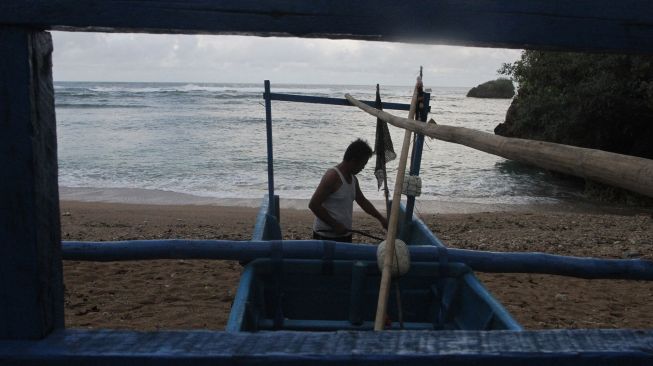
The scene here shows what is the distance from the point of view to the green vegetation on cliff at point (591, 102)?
15.2 meters

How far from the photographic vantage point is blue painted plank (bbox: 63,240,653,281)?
2975 millimetres

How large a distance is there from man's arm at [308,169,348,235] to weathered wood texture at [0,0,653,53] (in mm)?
4039

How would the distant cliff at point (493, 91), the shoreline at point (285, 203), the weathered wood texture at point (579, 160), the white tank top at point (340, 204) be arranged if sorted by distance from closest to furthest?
the weathered wood texture at point (579, 160) < the white tank top at point (340, 204) < the shoreline at point (285, 203) < the distant cliff at point (493, 91)

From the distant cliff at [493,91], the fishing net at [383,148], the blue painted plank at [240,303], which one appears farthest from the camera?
the distant cliff at [493,91]

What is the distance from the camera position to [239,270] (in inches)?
277

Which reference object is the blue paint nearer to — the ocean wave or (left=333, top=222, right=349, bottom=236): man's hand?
(left=333, top=222, right=349, bottom=236): man's hand

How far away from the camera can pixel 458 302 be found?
371 centimetres

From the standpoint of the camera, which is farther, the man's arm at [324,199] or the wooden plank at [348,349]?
the man's arm at [324,199]

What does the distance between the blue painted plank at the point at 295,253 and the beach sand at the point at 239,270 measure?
2.07 metres

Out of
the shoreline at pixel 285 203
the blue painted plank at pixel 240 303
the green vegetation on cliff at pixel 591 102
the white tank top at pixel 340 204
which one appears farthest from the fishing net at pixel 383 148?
the green vegetation on cliff at pixel 591 102

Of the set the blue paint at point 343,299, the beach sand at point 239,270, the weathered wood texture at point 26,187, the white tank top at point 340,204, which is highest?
the weathered wood texture at point 26,187

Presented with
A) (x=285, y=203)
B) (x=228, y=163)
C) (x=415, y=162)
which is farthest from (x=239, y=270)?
(x=228, y=163)

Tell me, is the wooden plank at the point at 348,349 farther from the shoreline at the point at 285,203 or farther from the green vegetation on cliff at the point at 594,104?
the green vegetation on cliff at the point at 594,104

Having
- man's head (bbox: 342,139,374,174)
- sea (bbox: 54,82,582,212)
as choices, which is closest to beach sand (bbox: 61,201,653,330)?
man's head (bbox: 342,139,374,174)
